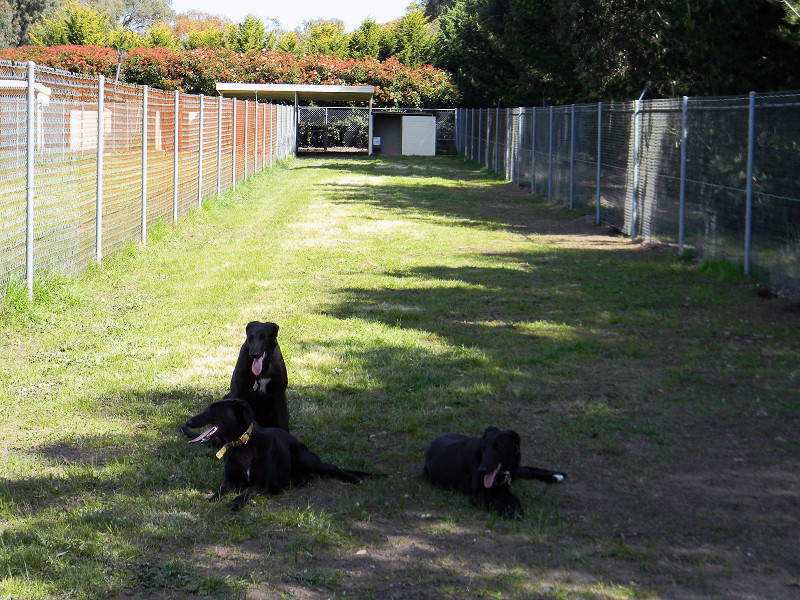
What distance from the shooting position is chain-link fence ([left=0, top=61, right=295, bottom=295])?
886cm

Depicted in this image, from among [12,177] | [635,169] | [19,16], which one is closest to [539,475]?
[12,177]

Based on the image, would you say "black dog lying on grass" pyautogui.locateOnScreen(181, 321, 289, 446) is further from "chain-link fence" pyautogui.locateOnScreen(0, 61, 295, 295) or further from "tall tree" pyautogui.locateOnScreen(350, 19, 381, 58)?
"tall tree" pyautogui.locateOnScreen(350, 19, 381, 58)

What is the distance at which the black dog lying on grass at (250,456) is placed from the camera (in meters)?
4.88

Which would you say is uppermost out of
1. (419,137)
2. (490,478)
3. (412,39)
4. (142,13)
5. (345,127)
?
(142,13)

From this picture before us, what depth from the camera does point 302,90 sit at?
4491 centimetres

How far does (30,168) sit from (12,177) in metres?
0.18

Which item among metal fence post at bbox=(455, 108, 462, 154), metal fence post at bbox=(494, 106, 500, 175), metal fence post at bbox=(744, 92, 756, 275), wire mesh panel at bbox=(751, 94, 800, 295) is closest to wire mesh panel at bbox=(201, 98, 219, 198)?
metal fence post at bbox=(744, 92, 756, 275)

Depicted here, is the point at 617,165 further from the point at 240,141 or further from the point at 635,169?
the point at 240,141

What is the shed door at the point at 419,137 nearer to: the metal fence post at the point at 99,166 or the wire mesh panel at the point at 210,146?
the wire mesh panel at the point at 210,146

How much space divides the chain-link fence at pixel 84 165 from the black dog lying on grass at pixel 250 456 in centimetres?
452

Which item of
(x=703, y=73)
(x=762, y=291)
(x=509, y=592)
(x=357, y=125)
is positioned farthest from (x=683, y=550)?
(x=357, y=125)

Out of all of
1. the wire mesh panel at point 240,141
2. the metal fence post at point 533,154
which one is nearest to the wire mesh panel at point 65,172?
the wire mesh panel at point 240,141

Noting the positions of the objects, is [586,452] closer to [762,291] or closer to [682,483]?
[682,483]

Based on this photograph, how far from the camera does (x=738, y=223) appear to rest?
12.2 metres
